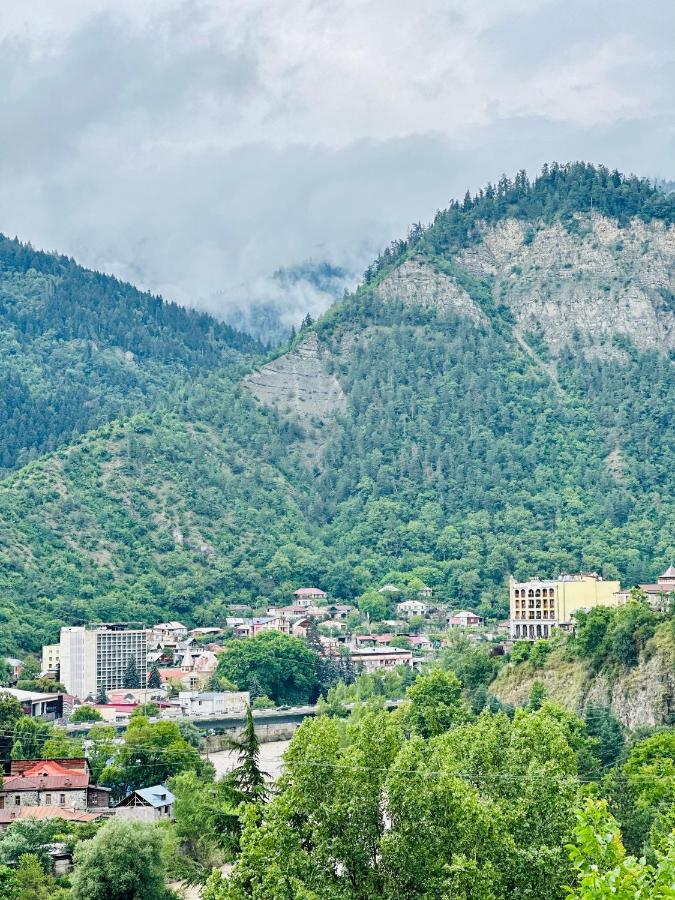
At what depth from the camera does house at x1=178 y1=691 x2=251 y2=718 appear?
122562 millimetres

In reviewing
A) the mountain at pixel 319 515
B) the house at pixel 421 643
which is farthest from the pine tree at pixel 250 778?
the house at pixel 421 643

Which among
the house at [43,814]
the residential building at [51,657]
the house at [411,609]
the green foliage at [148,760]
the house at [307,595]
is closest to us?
the house at [43,814]

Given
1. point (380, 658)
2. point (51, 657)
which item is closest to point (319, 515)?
point (380, 658)

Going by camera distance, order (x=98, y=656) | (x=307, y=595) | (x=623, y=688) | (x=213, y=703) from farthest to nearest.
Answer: (x=307, y=595) < (x=98, y=656) < (x=213, y=703) < (x=623, y=688)

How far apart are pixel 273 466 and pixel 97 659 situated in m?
64.5

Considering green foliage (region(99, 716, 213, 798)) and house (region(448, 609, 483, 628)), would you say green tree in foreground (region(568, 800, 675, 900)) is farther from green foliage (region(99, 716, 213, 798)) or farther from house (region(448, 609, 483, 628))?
house (region(448, 609, 483, 628))

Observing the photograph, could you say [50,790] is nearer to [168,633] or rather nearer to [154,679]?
[154,679]

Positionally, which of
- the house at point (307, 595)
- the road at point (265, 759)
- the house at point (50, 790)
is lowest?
the road at point (265, 759)

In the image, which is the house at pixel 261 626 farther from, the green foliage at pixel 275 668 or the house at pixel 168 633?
the green foliage at pixel 275 668

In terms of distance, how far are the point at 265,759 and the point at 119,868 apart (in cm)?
4765

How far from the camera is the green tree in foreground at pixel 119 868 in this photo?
55.2 metres

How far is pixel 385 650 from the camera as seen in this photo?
14562 cm

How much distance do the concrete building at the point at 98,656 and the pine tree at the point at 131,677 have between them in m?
0.30

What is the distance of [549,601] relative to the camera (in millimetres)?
131500
